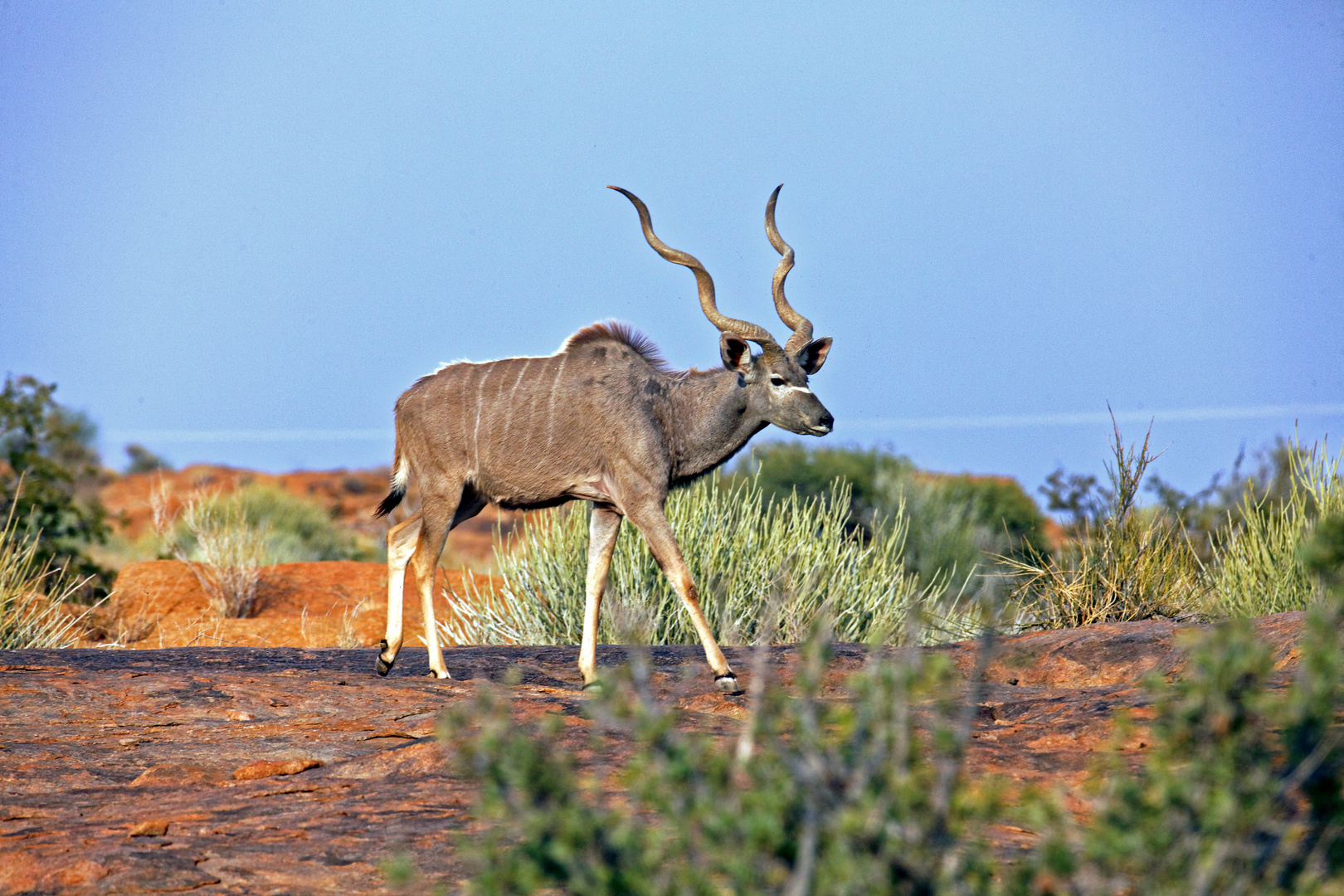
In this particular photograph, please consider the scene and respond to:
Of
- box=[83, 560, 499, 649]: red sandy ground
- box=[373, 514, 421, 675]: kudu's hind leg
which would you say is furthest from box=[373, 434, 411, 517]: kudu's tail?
box=[83, 560, 499, 649]: red sandy ground

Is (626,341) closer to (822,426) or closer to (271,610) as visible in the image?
(822,426)

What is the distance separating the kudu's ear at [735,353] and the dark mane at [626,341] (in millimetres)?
309

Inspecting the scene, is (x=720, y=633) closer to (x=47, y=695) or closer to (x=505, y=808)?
(x=47, y=695)

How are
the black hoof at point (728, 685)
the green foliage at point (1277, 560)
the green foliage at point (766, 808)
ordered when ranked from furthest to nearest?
the green foliage at point (1277, 560), the black hoof at point (728, 685), the green foliage at point (766, 808)

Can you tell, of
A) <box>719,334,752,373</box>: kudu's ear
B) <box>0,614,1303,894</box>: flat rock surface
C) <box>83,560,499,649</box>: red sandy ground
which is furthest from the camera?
<box>83,560,499,649</box>: red sandy ground

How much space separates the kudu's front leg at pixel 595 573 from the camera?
835 centimetres

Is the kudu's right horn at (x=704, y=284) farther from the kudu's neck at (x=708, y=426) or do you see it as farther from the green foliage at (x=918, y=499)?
the green foliage at (x=918, y=499)

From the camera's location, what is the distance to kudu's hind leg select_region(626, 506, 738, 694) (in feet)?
25.7

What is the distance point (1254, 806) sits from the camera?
8.15 feet

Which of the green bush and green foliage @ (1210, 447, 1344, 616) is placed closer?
the green bush

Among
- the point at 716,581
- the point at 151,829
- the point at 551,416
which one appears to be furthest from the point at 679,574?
the point at 716,581

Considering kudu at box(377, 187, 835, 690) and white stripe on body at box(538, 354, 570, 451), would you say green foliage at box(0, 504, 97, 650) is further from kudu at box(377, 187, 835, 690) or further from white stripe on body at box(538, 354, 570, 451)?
white stripe on body at box(538, 354, 570, 451)

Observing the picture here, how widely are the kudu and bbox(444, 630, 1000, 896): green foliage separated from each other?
5.61m

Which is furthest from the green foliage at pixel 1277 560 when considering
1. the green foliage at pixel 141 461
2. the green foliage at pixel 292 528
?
the green foliage at pixel 141 461
